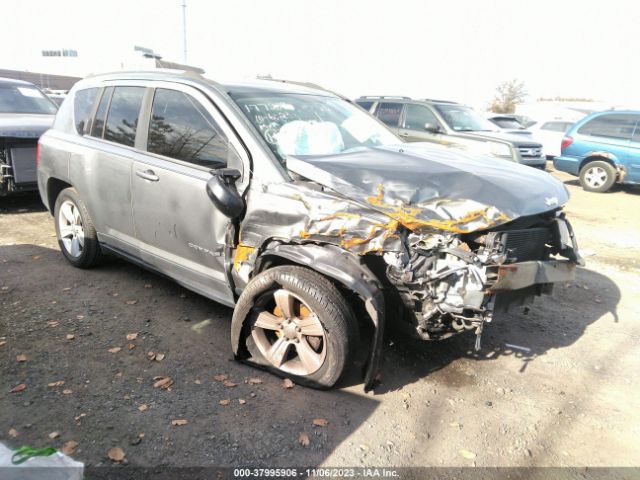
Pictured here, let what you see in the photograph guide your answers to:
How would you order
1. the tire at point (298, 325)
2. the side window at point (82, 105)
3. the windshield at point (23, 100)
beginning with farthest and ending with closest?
the windshield at point (23, 100), the side window at point (82, 105), the tire at point (298, 325)

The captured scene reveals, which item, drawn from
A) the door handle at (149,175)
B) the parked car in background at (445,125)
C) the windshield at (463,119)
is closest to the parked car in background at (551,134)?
the parked car in background at (445,125)

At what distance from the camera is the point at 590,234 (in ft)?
24.4

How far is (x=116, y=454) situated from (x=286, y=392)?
104 centimetres

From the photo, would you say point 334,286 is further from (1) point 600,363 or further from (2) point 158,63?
(2) point 158,63

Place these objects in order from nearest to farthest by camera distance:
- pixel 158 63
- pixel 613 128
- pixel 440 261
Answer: pixel 440 261 < pixel 158 63 < pixel 613 128

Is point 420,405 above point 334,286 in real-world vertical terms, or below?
below

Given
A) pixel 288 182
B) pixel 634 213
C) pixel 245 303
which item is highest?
pixel 288 182

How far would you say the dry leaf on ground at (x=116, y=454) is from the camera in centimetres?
252

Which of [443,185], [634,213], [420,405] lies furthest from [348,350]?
[634,213]

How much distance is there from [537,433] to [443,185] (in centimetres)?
156

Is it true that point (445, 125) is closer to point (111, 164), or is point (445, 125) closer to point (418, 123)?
point (418, 123)

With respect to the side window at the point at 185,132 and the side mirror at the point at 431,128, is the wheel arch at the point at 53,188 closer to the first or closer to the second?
the side window at the point at 185,132

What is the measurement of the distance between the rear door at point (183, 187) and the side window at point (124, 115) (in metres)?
0.21

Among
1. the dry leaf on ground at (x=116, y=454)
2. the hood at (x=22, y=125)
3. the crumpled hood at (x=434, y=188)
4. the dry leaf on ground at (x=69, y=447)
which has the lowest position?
the dry leaf on ground at (x=116, y=454)
